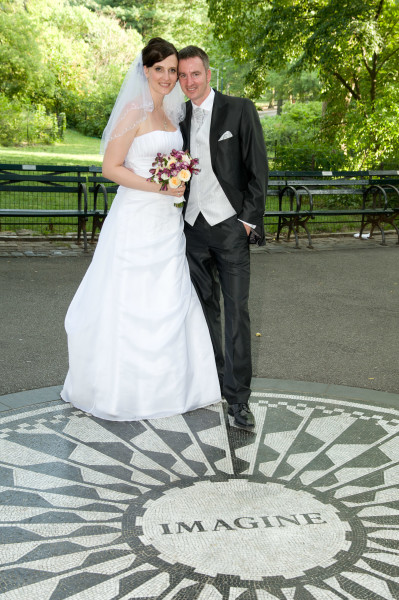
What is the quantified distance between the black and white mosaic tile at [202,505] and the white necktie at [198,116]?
6.14ft

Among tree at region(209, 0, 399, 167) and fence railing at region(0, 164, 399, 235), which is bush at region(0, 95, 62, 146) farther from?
fence railing at region(0, 164, 399, 235)

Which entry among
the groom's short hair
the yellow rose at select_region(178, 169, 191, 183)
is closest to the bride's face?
the groom's short hair

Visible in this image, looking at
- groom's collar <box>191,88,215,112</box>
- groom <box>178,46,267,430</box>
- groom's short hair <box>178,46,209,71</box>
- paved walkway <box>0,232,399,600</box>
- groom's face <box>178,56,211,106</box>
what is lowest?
paved walkway <box>0,232,399,600</box>

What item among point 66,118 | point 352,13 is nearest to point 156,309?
point 352,13

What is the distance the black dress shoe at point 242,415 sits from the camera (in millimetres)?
5043

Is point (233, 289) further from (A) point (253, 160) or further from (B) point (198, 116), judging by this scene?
(B) point (198, 116)

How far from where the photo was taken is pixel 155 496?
13.4ft

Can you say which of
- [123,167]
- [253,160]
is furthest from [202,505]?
[123,167]

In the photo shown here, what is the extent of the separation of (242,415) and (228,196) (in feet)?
4.51

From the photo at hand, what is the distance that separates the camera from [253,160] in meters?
4.93

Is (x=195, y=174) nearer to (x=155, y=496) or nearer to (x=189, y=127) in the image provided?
(x=189, y=127)

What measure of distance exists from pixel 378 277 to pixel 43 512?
7165 mm

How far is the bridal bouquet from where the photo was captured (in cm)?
495

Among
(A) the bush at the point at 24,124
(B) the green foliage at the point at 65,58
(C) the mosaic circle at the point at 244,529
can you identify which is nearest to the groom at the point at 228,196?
(C) the mosaic circle at the point at 244,529
